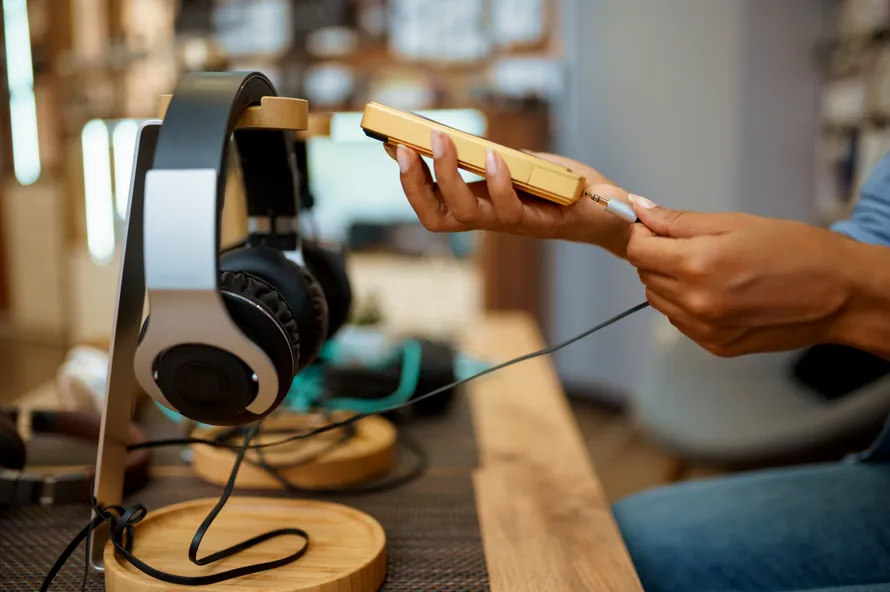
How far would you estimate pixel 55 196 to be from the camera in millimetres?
3855

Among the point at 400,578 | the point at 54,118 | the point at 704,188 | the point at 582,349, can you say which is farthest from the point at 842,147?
the point at 54,118

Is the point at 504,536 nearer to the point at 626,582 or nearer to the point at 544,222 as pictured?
the point at 626,582

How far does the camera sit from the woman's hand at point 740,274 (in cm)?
57

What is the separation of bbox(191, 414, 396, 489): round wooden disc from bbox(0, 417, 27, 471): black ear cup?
163 millimetres

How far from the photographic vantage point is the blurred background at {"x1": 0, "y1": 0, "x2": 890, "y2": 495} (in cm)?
259

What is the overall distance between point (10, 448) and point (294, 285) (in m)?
0.34

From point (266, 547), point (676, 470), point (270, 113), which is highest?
point (270, 113)

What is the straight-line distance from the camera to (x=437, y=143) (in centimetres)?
59

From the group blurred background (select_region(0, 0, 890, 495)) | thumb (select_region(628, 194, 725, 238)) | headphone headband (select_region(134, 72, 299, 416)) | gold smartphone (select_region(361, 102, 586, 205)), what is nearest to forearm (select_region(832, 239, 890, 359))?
thumb (select_region(628, 194, 725, 238))

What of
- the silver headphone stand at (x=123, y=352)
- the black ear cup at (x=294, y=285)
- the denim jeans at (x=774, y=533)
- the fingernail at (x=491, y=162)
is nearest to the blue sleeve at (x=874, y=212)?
the denim jeans at (x=774, y=533)

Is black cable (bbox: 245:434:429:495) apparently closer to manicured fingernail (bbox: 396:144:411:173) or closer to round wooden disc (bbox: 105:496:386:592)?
round wooden disc (bbox: 105:496:386:592)

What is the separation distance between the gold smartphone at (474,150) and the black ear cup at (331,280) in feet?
0.72

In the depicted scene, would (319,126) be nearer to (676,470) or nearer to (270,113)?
(270,113)

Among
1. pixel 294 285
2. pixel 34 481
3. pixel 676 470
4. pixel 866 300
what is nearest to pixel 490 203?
pixel 294 285
